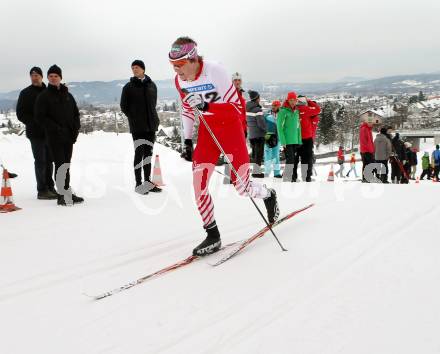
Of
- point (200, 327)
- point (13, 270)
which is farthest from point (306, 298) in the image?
point (13, 270)

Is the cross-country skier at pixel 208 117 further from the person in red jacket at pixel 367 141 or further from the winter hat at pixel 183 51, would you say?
the person in red jacket at pixel 367 141

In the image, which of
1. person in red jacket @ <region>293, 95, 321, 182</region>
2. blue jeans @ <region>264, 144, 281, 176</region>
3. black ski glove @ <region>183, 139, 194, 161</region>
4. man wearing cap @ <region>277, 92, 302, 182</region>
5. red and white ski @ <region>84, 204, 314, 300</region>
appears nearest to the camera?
red and white ski @ <region>84, 204, 314, 300</region>

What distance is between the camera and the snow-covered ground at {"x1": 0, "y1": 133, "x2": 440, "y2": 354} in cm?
218

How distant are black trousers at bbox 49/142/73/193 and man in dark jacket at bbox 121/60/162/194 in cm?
118

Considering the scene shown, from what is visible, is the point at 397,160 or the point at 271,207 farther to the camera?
the point at 397,160

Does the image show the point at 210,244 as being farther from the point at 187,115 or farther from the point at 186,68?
the point at 186,68

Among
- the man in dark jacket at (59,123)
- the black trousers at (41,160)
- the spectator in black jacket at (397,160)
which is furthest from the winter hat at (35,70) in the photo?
the spectator in black jacket at (397,160)

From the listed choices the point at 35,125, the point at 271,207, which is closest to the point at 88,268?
the point at 271,207

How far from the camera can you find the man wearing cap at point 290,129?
8.61m

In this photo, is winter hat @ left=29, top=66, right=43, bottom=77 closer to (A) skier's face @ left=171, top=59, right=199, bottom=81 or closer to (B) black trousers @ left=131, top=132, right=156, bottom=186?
(B) black trousers @ left=131, top=132, right=156, bottom=186

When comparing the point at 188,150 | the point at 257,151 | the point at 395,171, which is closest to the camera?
the point at 188,150

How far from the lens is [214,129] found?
3779 millimetres

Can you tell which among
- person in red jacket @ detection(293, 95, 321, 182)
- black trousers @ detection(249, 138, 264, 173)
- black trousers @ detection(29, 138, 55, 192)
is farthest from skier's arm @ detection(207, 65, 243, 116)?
black trousers @ detection(249, 138, 264, 173)

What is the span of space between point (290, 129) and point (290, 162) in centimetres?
75
